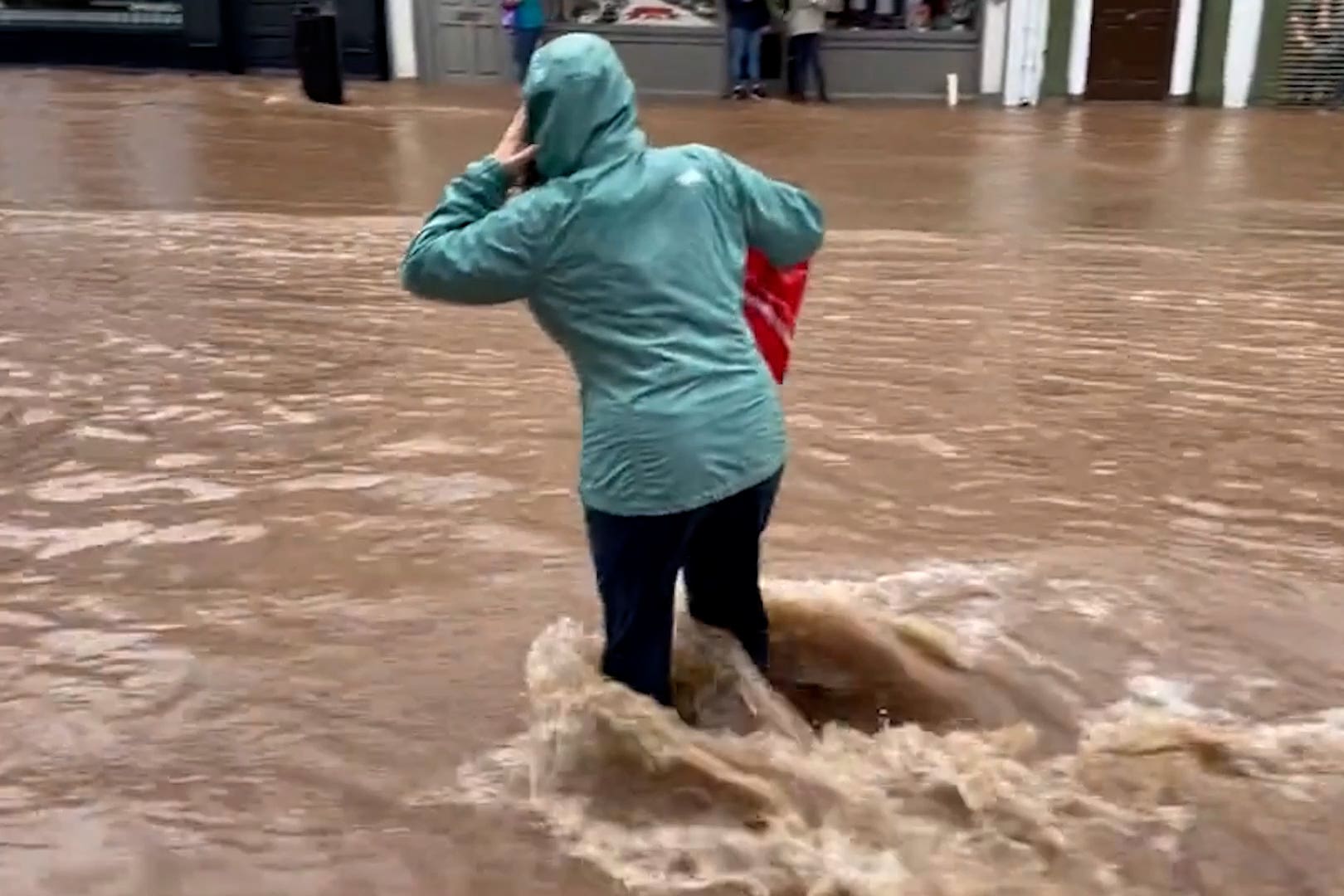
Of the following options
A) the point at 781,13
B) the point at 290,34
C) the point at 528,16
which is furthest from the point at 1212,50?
the point at 290,34

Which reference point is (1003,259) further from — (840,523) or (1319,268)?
(840,523)

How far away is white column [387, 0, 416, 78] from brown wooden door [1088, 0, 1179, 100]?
7.19 meters

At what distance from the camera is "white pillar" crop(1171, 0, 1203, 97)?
1534 centimetres

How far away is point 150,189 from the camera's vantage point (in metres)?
9.41

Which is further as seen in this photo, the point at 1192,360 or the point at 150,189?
the point at 150,189

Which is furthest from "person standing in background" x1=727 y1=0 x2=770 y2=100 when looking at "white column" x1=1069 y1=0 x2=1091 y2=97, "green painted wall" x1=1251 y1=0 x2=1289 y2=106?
"green painted wall" x1=1251 y1=0 x2=1289 y2=106

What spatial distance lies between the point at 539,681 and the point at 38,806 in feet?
3.51

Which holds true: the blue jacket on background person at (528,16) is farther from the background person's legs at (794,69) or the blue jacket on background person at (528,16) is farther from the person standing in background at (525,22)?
the background person's legs at (794,69)

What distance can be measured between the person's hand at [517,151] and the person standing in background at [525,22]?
12.9 meters

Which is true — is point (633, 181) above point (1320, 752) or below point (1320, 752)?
above

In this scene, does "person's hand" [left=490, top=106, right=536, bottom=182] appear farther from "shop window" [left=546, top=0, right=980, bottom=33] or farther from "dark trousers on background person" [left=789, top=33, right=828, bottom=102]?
"shop window" [left=546, top=0, right=980, bottom=33]

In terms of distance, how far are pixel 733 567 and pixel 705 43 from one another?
1371cm

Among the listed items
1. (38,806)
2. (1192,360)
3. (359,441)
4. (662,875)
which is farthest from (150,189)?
(662,875)

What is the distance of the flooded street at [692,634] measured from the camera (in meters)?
3.00
